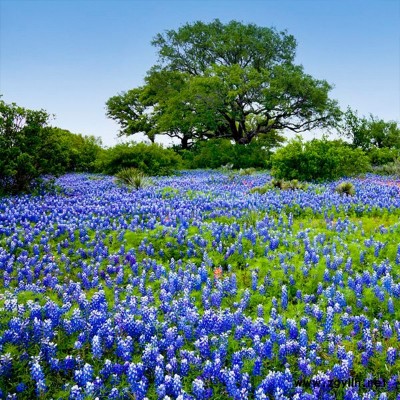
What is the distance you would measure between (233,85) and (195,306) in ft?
→ 92.9

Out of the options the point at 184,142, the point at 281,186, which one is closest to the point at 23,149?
the point at 281,186

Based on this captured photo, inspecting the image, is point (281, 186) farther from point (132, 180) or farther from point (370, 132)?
point (370, 132)

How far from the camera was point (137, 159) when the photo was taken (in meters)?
22.7

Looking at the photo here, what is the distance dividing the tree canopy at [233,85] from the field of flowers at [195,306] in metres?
23.3

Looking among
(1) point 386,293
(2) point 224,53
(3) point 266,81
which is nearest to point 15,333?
(1) point 386,293

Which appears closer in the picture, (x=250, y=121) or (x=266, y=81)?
(x=266, y=81)

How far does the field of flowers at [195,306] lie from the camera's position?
12.4ft

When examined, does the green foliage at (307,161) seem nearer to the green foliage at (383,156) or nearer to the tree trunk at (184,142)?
the green foliage at (383,156)

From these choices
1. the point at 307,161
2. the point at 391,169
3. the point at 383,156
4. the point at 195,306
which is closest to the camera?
the point at 195,306

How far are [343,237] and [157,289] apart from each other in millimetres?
3788

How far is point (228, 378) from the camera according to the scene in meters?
3.56

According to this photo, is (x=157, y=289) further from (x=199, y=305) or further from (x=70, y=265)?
(x=70, y=265)

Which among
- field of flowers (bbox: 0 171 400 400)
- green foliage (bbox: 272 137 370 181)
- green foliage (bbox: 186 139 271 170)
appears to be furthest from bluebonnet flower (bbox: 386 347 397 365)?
green foliage (bbox: 186 139 271 170)

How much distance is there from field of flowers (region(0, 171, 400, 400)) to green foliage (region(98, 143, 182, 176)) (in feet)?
42.9
